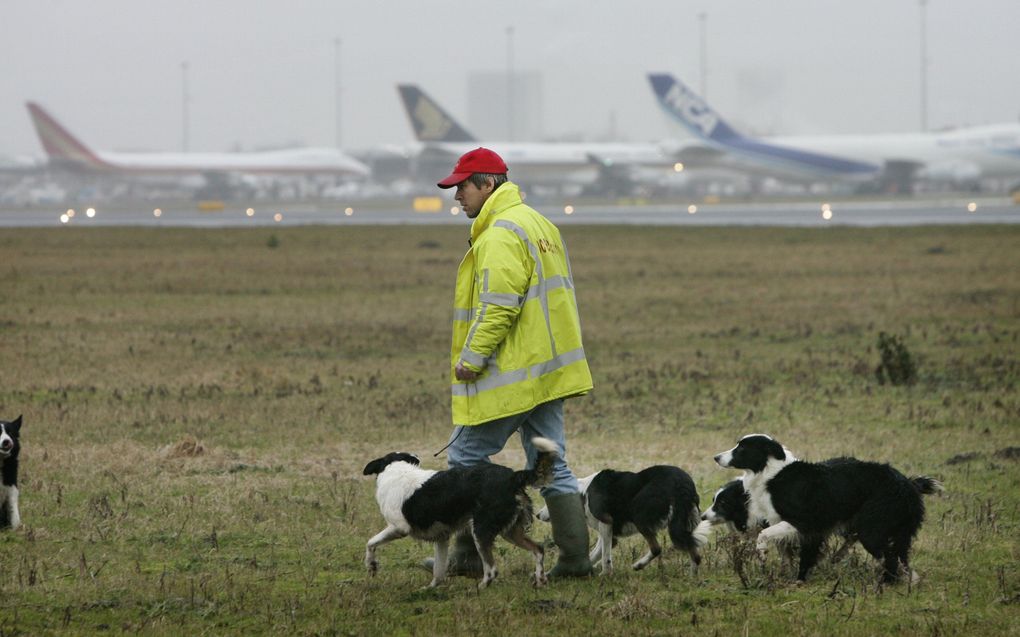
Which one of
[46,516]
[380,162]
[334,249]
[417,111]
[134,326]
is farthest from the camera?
[380,162]

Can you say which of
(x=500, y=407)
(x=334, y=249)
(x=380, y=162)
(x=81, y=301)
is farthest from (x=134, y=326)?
(x=380, y=162)

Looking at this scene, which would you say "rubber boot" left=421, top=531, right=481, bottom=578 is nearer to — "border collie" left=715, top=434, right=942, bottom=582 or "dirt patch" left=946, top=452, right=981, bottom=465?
"border collie" left=715, top=434, right=942, bottom=582

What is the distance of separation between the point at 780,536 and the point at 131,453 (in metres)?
6.39

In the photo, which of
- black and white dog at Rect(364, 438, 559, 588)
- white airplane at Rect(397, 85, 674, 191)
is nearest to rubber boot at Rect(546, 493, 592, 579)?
black and white dog at Rect(364, 438, 559, 588)

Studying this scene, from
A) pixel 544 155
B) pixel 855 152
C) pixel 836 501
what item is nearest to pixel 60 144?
pixel 544 155

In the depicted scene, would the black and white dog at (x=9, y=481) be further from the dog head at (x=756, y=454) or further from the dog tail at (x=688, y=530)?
the dog head at (x=756, y=454)

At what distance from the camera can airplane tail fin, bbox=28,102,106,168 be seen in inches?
4158

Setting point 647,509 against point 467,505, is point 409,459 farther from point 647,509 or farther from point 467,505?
point 647,509

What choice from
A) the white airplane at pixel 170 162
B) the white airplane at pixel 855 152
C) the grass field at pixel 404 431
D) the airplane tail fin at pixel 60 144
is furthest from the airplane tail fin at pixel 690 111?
the grass field at pixel 404 431

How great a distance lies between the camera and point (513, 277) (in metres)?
7.20

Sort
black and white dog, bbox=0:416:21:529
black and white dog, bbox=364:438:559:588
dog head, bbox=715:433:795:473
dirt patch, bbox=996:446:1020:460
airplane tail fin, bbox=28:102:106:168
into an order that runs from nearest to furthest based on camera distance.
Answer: black and white dog, bbox=364:438:559:588
dog head, bbox=715:433:795:473
black and white dog, bbox=0:416:21:529
dirt patch, bbox=996:446:1020:460
airplane tail fin, bbox=28:102:106:168

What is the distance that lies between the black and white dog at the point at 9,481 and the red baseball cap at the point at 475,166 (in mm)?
3358

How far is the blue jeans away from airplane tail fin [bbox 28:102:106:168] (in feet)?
342

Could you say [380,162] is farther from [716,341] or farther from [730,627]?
[730,627]
